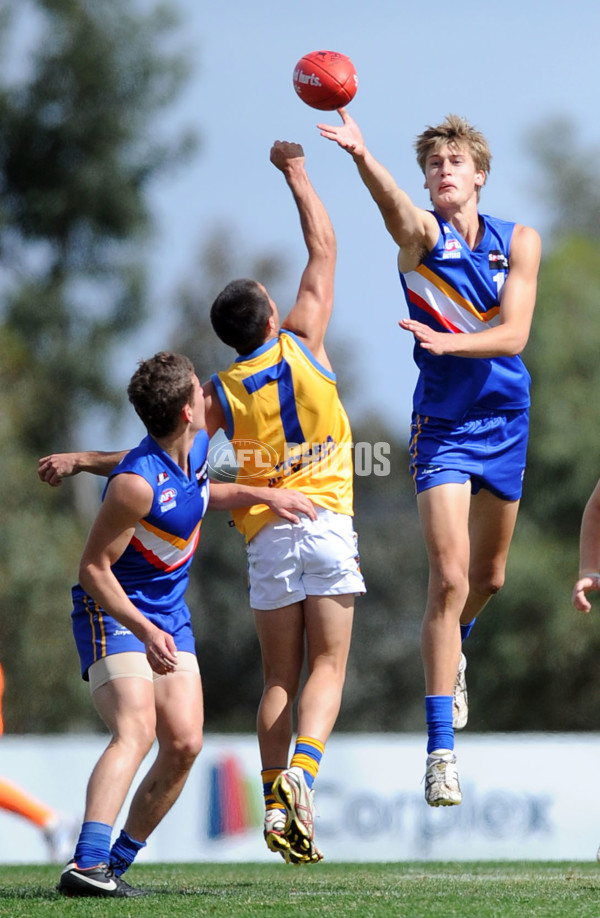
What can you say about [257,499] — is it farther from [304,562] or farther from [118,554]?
[118,554]

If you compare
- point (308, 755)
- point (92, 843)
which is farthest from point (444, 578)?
point (92, 843)

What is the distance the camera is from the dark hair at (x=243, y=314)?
6.70 m

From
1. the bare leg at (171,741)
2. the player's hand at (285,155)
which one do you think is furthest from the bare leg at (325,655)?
the player's hand at (285,155)

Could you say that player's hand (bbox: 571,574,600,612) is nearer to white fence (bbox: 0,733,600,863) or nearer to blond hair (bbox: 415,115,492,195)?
blond hair (bbox: 415,115,492,195)

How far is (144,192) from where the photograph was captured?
2859 centimetres

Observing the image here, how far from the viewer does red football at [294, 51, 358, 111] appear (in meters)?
6.84

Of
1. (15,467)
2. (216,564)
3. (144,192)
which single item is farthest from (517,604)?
(144,192)

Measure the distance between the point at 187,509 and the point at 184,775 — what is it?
1413 millimetres

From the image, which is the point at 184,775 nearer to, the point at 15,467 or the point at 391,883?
the point at 391,883

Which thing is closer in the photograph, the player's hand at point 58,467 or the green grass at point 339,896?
the green grass at point 339,896

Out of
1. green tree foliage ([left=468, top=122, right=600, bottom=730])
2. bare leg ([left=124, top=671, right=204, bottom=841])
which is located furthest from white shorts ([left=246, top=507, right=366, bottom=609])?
green tree foliage ([left=468, top=122, right=600, bottom=730])

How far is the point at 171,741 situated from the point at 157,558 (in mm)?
942

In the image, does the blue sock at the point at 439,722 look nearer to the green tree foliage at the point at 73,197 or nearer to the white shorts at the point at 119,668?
the white shorts at the point at 119,668

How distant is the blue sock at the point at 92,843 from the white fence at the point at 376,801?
754cm
